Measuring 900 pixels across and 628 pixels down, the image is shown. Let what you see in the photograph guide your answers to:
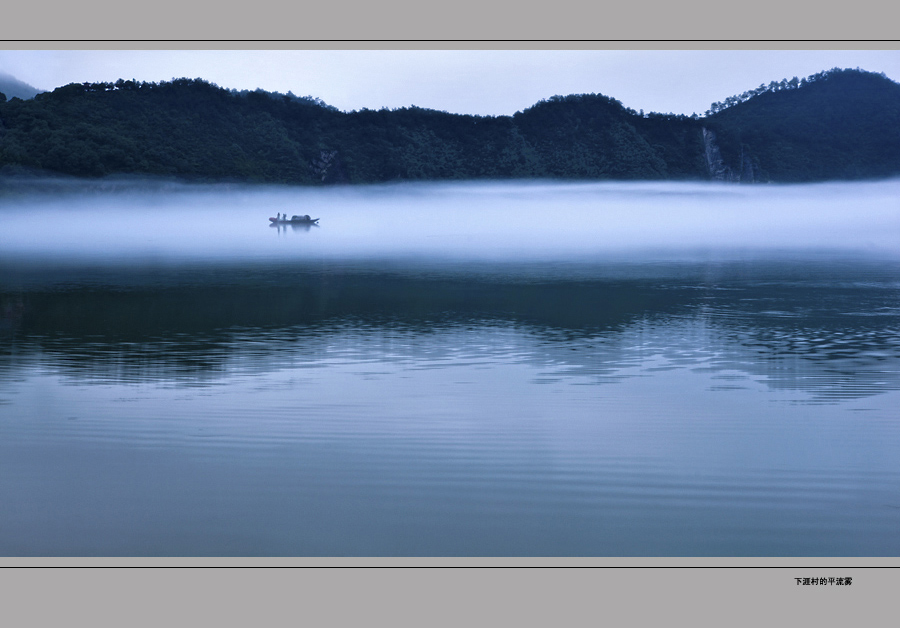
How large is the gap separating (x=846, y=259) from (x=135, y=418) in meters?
32.4

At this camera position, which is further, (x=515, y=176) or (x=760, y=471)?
(x=515, y=176)

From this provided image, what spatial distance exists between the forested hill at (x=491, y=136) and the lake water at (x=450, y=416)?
78289mm

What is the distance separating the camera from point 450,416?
10.6 m

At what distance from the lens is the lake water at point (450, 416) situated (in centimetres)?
736

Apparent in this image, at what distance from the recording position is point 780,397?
11.6 m

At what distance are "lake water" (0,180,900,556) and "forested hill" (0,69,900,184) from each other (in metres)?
78.3

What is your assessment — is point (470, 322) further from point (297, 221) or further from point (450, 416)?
point (297, 221)

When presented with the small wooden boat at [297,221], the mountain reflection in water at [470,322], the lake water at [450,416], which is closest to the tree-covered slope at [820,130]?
the small wooden boat at [297,221]

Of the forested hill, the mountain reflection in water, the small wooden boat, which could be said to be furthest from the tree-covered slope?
the mountain reflection in water

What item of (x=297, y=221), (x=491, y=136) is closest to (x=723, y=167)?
(x=491, y=136)

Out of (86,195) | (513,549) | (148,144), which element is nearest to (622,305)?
(513,549)

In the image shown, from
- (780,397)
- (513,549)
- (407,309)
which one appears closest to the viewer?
(513,549)

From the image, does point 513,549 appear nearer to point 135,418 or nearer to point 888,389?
point 135,418

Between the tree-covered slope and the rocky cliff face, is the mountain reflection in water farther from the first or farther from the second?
the rocky cliff face
